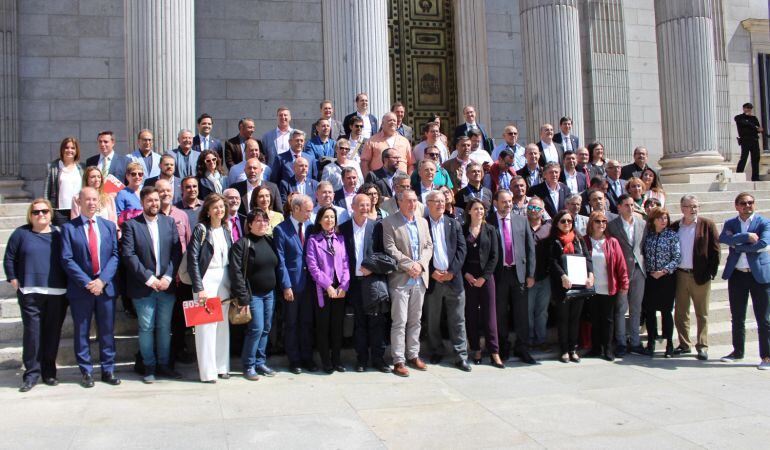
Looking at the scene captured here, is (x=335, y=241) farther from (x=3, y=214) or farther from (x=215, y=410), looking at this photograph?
(x=3, y=214)


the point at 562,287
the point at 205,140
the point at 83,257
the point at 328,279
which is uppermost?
the point at 205,140

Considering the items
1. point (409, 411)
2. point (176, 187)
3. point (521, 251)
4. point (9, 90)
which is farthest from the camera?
point (9, 90)

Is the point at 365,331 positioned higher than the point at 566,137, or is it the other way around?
the point at 566,137

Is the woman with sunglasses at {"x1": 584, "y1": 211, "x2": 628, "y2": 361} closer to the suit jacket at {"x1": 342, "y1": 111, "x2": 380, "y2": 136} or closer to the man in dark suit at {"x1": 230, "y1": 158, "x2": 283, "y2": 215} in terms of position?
the suit jacket at {"x1": 342, "y1": 111, "x2": 380, "y2": 136}

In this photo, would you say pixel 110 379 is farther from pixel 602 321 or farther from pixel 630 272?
pixel 630 272

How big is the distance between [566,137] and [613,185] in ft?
5.37

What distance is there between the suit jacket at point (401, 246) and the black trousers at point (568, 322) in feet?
5.87

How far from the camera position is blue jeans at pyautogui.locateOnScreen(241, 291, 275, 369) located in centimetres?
738

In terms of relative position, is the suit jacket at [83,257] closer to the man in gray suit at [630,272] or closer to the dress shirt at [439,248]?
the dress shirt at [439,248]

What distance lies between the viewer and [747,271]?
8.32 m

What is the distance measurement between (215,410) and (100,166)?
13.2 feet

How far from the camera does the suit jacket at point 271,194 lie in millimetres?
8383

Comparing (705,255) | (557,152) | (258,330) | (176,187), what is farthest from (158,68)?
(705,255)

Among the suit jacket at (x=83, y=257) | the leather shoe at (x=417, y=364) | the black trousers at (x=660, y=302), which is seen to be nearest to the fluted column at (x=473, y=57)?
the black trousers at (x=660, y=302)
